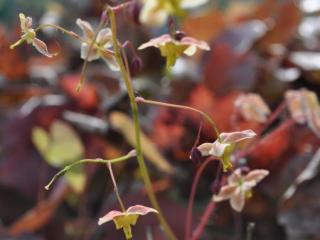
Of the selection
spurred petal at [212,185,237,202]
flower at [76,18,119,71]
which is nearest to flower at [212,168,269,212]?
spurred petal at [212,185,237,202]

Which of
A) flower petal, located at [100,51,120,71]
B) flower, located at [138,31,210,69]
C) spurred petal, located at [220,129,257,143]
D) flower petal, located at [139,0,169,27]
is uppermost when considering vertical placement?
flower petal, located at [139,0,169,27]

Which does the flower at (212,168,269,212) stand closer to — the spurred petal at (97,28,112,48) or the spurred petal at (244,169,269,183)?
the spurred petal at (244,169,269,183)

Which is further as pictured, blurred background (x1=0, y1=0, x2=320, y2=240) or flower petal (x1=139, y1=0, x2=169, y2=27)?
blurred background (x1=0, y1=0, x2=320, y2=240)

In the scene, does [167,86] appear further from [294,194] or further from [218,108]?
[294,194]

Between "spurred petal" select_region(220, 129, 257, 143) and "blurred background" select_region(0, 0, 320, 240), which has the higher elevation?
"spurred petal" select_region(220, 129, 257, 143)

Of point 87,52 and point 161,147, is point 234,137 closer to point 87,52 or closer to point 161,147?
point 87,52

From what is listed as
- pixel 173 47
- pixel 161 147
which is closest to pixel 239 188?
pixel 173 47

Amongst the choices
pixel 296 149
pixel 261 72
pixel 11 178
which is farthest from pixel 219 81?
pixel 11 178
